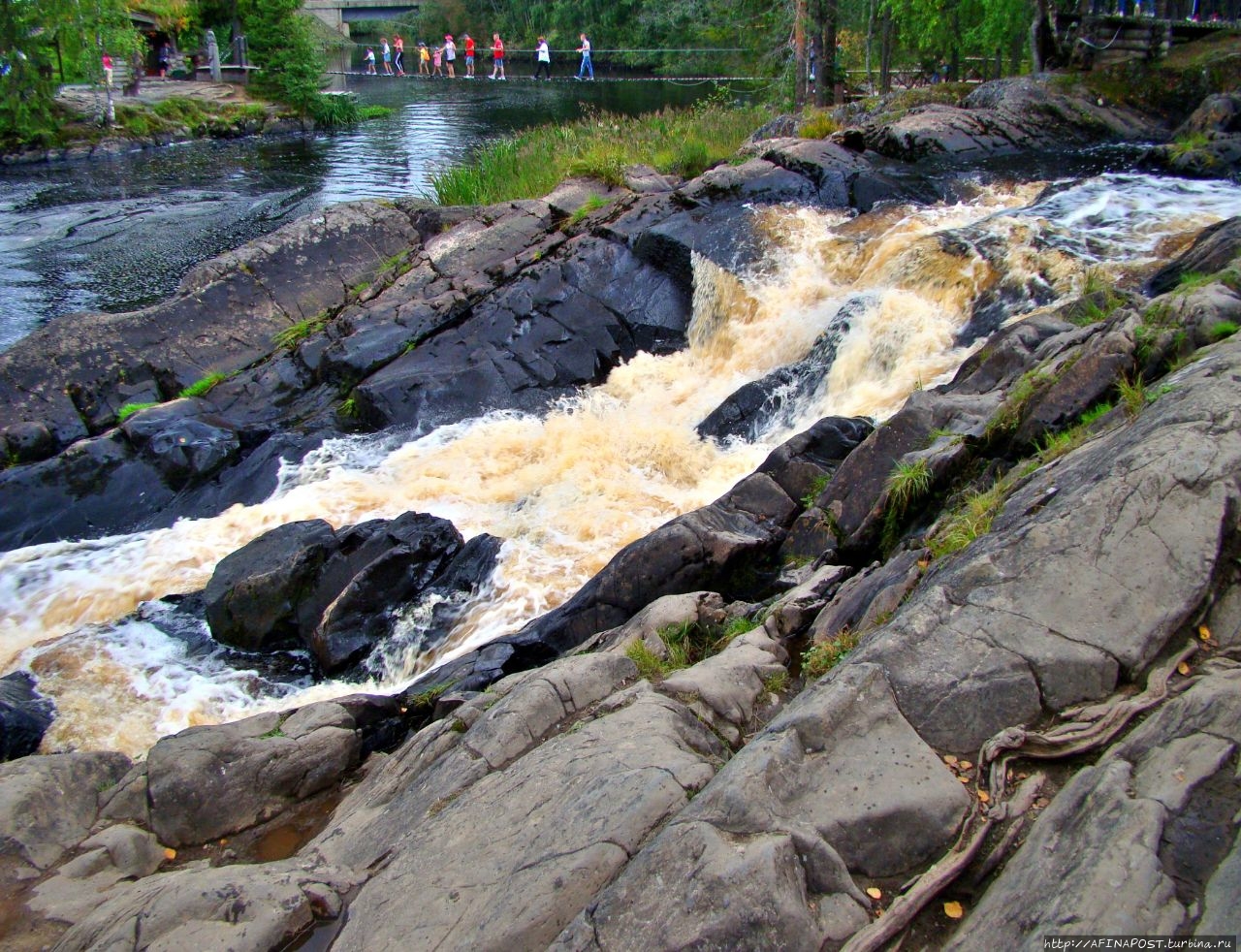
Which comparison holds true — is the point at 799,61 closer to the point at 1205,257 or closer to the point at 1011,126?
the point at 1011,126

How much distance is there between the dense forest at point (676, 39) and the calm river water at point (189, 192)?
360cm

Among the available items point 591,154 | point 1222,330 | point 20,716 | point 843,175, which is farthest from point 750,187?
point 20,716

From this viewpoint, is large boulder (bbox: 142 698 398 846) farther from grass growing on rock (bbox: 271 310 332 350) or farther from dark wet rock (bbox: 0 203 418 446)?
grass growing on rock (bbox: 271 310 332 350)

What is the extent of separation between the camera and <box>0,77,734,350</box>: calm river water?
16.7 metres

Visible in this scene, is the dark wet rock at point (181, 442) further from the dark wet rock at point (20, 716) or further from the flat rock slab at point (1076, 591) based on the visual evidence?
the flat rock slab at point (1076, 591)

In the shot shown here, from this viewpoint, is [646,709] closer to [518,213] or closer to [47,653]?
[47,653]

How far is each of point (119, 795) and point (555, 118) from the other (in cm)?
3142

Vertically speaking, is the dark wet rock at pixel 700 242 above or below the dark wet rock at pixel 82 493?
above

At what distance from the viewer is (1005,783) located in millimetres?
3578

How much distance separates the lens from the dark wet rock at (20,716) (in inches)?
290

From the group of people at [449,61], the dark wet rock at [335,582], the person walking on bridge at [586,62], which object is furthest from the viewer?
the group of people at [449,61]

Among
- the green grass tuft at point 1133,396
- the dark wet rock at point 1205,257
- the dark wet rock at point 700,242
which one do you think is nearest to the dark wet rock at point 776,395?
the dark wet rock at point 700,242

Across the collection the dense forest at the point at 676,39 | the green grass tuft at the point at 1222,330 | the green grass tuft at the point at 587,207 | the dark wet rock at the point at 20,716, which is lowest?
the dark wet rock at the point at 20,716

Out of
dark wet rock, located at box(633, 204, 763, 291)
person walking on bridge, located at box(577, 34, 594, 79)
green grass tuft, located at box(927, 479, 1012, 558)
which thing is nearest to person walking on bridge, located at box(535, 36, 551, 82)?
person walking on bridge, located at box(577, 34, 594, 79)
